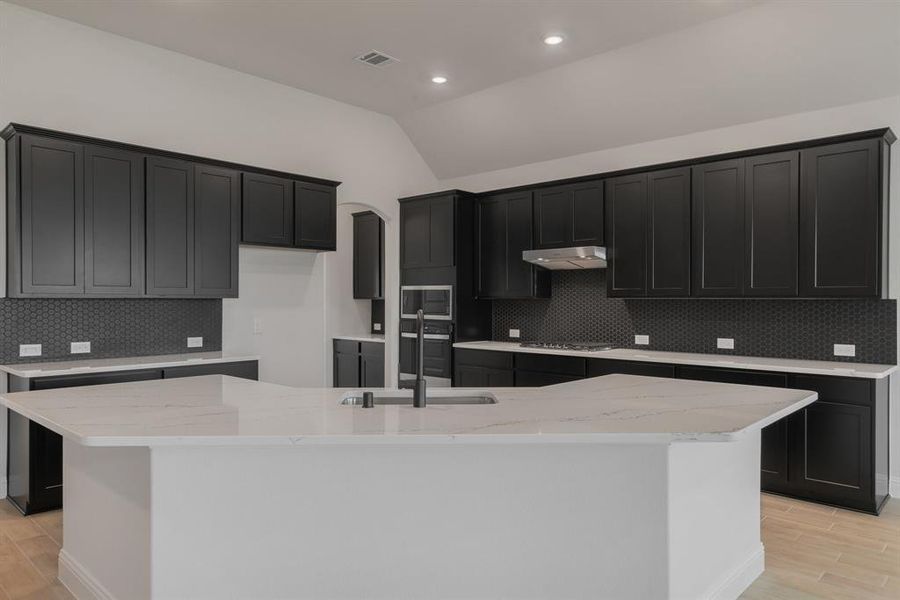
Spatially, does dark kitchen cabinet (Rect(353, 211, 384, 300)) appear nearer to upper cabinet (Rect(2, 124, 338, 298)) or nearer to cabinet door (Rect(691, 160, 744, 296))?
upper cabinet (Rect(2, 124, 338, 298))

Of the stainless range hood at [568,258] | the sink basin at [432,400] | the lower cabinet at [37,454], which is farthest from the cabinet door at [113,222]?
the stainless range hood at [568,258]

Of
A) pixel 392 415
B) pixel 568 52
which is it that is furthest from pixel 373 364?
pixel 392 415

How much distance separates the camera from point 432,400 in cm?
270

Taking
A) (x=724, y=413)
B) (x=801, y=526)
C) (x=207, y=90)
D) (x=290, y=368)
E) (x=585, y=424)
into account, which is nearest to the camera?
(x=585, y=424)

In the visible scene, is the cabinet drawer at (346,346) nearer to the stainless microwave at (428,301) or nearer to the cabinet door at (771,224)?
the stainless microwave at (428,301)

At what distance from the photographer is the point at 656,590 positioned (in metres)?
2.12

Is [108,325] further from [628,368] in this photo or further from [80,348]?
[628,368]

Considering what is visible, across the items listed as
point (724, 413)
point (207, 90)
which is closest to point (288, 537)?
point (724, 413)

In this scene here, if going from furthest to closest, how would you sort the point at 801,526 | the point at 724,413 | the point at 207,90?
the point at 207,90 < the point at 801,526 < the point at 724,413

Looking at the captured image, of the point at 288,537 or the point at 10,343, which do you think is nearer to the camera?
the point at 288,537

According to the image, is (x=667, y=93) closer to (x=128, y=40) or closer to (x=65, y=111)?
(x=128, y=40)

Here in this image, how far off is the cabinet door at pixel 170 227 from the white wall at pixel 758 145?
317cm

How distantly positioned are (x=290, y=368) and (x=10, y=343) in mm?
2225

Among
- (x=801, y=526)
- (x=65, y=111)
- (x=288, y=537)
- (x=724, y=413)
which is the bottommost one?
(x=801, y=526)
